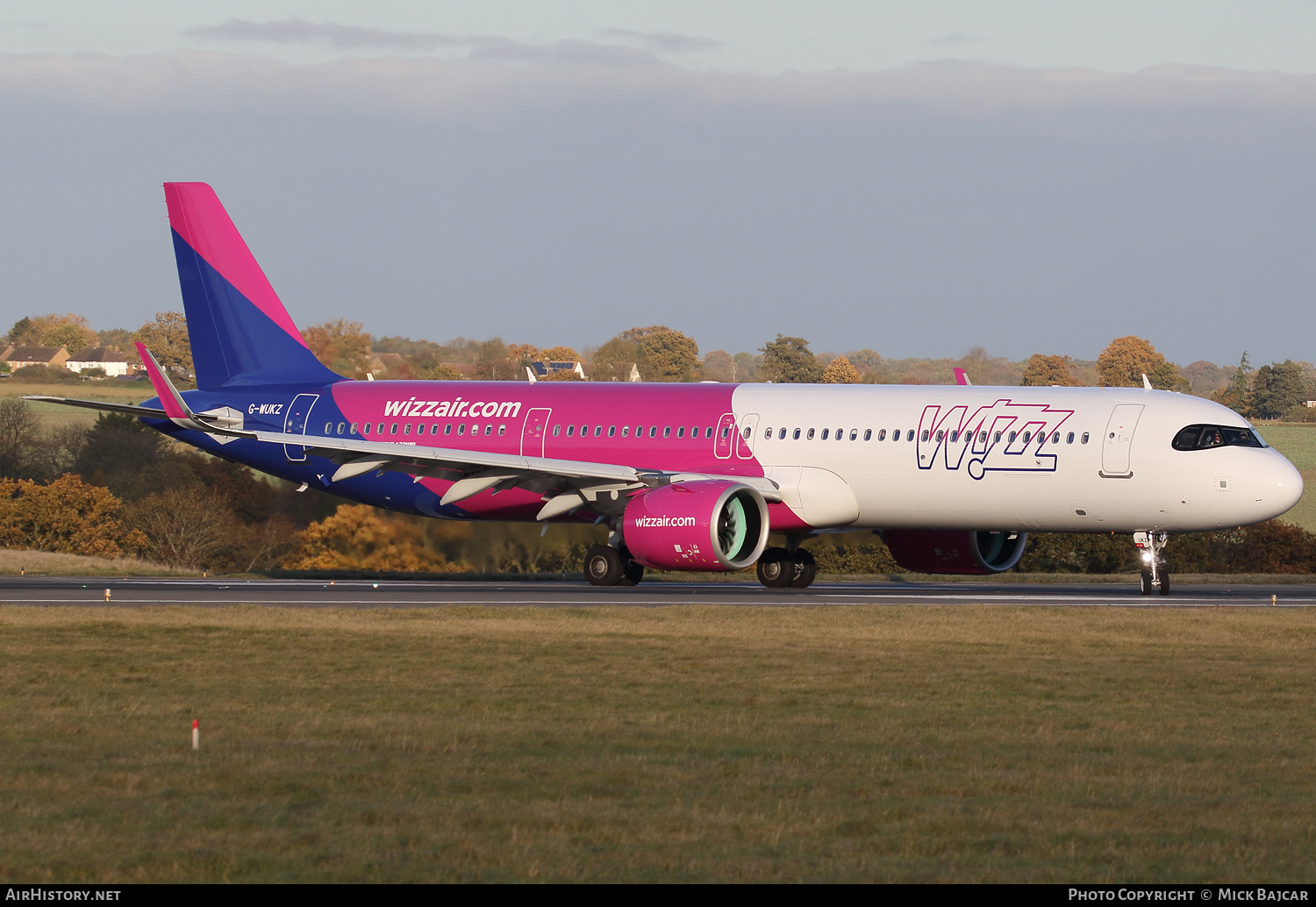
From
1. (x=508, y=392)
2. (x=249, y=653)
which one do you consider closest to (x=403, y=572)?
(x=508, y=392)

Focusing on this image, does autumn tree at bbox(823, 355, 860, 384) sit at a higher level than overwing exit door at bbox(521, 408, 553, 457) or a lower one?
higher

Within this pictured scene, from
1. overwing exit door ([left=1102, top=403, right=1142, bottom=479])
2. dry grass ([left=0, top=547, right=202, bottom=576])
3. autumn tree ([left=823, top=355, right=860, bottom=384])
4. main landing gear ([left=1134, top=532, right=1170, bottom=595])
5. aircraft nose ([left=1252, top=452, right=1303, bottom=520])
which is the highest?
autumn tree ([left=823, top=355, right=860, bottom=384])

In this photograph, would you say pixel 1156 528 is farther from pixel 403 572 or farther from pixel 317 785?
pixel 317 785

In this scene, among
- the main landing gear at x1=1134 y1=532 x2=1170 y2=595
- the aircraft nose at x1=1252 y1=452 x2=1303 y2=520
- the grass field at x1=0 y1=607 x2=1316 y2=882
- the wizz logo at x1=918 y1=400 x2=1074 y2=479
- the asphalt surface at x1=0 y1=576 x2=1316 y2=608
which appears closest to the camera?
the grass field at x1=0 y1=607 x2=1316 y2=882

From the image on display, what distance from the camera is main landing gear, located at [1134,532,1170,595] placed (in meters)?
30.4

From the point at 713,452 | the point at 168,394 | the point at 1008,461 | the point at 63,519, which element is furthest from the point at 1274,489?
the point at 63,519

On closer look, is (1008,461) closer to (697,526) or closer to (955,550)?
(955,550)

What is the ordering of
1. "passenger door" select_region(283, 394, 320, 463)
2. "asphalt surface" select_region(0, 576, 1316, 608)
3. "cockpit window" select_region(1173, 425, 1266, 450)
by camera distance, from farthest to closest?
"passenger door" select_region(283, 394, 320, 463) < "cockpit window" select_region(1173, 425, 1266, 450) < "asphalt surface" select_region(0, 576, 1316, 608)

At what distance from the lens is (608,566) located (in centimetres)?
3284

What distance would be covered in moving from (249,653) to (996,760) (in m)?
9.94

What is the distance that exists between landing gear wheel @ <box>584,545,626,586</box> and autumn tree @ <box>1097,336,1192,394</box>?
81.9 m

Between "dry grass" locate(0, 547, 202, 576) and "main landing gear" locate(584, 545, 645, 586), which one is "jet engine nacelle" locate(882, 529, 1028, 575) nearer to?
"main landing gear" locate(584, 545, 645, 586)

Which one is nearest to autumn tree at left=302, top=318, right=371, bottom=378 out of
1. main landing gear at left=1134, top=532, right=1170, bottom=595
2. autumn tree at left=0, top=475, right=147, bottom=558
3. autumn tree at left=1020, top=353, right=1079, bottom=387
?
autumn tree at left=0, top=475, right=147, bottom=558

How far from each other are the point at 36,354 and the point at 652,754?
121817 millimetres
